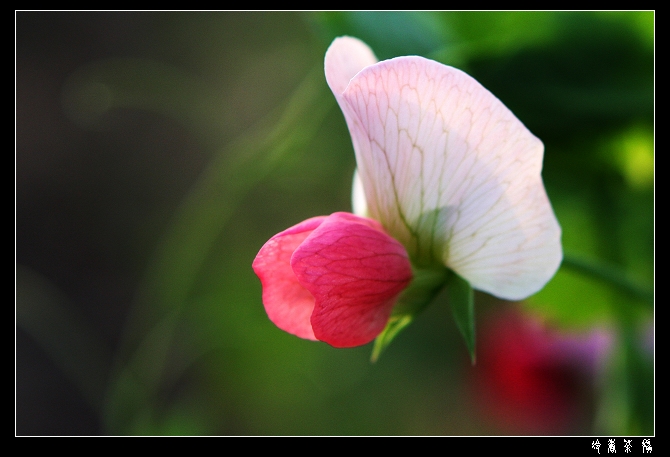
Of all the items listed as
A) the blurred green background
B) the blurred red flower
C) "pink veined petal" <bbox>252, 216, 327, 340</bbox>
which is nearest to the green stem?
the blurred green background

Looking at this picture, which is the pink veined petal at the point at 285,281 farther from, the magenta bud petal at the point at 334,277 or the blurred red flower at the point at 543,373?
the blurred red flower at the point at 543,373

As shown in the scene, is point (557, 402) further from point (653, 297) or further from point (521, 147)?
point (521, 147)

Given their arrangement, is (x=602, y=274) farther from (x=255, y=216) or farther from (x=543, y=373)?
(x=255, y=216)

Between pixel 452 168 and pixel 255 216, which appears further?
pixel 255 216

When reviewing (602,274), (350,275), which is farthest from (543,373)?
(350,275)

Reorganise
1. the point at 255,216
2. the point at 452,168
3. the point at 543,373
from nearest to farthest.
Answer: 1. the point at 452,168
2. the point at 543,373
3. the point at 255,216

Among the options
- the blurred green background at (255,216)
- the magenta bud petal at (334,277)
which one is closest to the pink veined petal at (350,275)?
the magenta bud petal at (334,277)

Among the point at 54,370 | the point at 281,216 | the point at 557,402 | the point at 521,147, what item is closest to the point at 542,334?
the point at 557,402

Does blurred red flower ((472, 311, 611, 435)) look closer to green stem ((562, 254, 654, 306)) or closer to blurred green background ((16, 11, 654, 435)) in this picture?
blurred green background ((16, 11, 654, 435))
